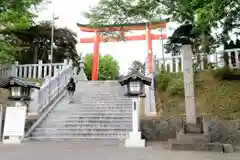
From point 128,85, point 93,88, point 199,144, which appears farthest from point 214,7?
point 93,88

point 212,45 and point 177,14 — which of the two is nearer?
point 177,14

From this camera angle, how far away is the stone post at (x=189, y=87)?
6.54 meters

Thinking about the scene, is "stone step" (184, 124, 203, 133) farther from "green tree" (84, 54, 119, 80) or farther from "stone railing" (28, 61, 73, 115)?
"green tree" (84, 54, 119, 80)

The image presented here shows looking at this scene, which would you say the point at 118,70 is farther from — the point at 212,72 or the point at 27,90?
the point at 27,90

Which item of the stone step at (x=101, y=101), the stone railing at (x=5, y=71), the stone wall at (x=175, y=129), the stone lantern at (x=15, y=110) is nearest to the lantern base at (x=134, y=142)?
the stone wall at (x=175, y=129)

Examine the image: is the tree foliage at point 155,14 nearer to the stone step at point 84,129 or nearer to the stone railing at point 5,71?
the stone step at point 84,129

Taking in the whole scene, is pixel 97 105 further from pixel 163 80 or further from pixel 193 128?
pixel 193 128

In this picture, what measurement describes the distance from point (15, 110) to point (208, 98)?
6.27 metres

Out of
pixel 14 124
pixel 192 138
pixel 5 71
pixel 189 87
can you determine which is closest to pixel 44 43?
pixel 5 71

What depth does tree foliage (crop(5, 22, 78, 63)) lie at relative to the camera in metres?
17.8

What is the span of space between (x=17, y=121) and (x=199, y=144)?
15.3ft

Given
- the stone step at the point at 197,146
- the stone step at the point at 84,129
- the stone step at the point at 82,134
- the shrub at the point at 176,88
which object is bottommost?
the stone step at the point at 197,146

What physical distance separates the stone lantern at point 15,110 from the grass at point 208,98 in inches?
171

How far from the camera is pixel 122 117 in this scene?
845cm
